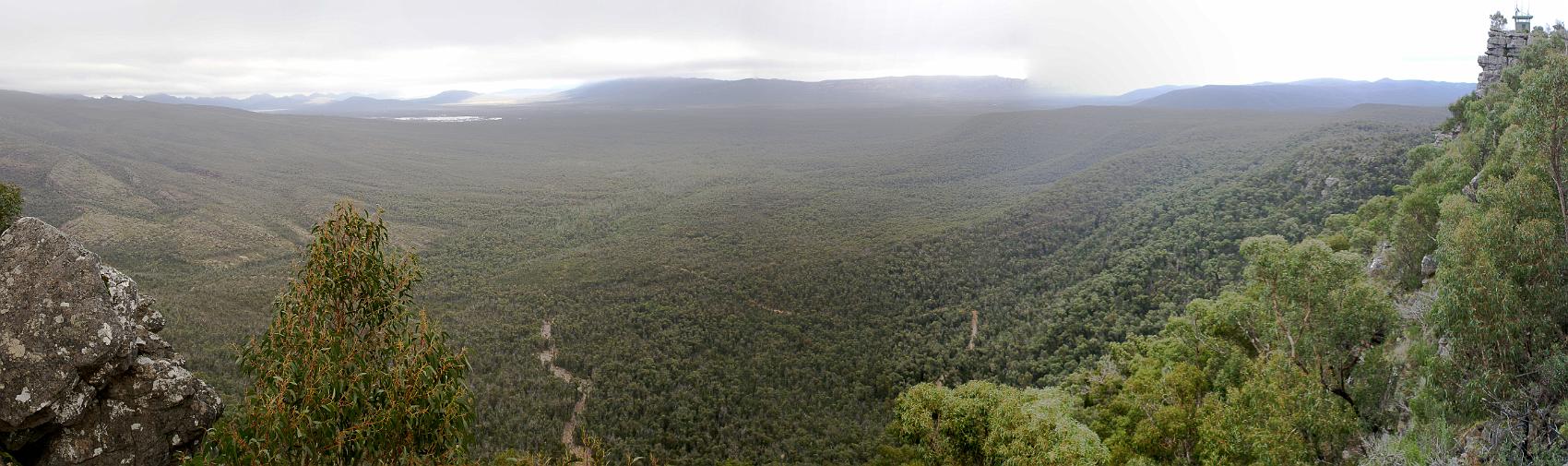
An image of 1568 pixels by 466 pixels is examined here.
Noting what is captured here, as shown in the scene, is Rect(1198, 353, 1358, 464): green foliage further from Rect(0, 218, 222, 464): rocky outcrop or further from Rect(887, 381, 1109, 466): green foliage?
Rect(0, 218, 222, 464): rocky outcrop

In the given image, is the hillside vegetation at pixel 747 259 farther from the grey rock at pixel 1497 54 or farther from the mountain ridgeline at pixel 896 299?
the grey rock at pixel 1497 54

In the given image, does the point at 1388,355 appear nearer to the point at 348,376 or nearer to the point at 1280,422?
the point at 1280,422

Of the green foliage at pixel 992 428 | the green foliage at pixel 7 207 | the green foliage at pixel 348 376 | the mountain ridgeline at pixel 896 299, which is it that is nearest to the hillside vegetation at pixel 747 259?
the mountain ridgeline at pixel 896 299

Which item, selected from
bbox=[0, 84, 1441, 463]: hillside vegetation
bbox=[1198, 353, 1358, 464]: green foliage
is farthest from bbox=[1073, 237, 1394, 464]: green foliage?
bbox=[0, 84, 1441, 463]: hillside vegetation

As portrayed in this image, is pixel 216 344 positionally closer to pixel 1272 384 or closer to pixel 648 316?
pixel 648 316

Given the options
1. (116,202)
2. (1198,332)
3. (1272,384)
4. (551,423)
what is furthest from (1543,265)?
(116,202)
